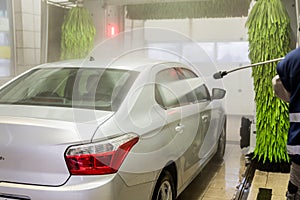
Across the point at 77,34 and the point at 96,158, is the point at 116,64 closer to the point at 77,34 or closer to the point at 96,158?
the point at 96,158

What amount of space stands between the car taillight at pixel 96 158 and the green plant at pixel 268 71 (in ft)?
7.95

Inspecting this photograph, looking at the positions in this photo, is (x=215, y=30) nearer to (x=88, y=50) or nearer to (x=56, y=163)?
(x=88, y=50)

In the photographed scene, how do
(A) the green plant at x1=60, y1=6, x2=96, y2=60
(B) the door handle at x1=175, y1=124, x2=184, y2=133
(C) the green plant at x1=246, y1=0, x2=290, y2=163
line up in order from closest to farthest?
(B) the door handle at x1=175, y1=124, x2=184, y2=133 → (C) the green plant at x1=246, y1=0, x2=290, y2=163 → (A) the green plant at x1=60, y1=6, x2=96, y2=60

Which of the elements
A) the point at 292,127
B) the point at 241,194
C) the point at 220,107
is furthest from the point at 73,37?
the point at 292,127

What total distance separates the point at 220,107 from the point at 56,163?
2.54m

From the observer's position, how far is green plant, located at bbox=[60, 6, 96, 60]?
4496mm

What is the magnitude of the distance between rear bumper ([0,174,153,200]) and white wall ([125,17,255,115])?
449 cm

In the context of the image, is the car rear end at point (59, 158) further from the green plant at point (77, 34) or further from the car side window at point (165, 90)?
the green plant at point (77, 34)

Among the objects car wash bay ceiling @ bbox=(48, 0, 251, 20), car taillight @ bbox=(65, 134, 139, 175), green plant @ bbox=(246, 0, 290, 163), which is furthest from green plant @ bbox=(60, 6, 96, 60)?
car taillight @ bbox=(65, 134, 139, 175)

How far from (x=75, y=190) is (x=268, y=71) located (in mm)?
2719

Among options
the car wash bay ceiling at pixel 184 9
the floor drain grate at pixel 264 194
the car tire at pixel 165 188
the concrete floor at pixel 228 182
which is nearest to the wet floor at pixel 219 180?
the concrete floor at pixel 228 182

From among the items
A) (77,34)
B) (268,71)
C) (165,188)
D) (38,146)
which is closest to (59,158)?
(38,146)

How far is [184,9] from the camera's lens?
16.3 feet

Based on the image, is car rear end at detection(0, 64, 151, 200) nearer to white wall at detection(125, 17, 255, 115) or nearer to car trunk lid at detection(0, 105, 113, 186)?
car trunk lid at detection(0, 105, 113, 186)
